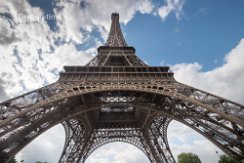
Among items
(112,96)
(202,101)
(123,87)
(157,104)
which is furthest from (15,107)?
(202,101)

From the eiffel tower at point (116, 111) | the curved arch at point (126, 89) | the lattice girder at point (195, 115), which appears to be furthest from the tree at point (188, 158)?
the curved arch at point (126, 89)

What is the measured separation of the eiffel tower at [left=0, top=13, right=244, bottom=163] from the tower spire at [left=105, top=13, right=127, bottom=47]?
435 mm

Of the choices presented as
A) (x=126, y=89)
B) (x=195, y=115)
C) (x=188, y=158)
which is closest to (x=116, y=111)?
(x=126, y=89)

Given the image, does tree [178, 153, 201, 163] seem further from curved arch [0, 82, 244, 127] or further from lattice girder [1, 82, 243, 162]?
curved arch [0, 82, 244, 127]

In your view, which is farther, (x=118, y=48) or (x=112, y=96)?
(x=118, y=48)

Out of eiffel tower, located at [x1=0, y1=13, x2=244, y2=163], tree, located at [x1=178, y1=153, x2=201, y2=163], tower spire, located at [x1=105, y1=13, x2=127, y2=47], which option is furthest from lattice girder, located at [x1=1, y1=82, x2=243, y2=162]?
tree, located at [x1=178, y1=153, x2=201, y2=163]

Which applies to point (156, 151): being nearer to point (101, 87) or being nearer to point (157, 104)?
point (157, 104)

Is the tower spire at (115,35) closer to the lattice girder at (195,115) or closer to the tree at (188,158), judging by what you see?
the lattice girder at (195,115)

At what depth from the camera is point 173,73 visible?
52.3 ft

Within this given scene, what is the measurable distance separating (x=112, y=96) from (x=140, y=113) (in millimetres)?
5762

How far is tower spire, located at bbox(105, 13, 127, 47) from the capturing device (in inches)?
981

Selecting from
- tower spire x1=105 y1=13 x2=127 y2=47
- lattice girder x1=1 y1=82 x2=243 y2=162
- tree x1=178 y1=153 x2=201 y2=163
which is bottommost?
lattice girder x1=1 y1=82 x2=243 y2=162

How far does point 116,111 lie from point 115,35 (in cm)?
1141

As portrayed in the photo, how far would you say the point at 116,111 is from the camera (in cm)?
2391
